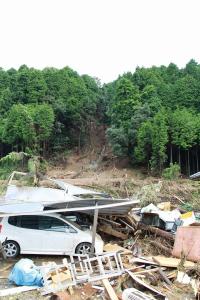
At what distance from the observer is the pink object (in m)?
10.4

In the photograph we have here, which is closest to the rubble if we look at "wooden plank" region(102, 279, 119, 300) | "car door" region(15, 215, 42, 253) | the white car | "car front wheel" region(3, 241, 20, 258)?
"wooden plank" region(102, 279, 119, 300)

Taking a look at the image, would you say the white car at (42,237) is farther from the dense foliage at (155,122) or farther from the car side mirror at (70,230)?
the dense foliage at (155,122)

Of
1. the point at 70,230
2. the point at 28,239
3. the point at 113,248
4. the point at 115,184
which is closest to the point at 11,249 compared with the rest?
the point at 28,239

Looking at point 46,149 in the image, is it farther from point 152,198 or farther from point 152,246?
point 152,246

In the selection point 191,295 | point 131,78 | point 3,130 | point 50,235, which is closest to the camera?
point 191,295

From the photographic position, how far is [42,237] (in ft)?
37.4

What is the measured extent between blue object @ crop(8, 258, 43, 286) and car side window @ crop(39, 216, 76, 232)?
2.50 m

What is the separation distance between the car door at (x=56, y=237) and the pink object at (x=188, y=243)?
2.94m

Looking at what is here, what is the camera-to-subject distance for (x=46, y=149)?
49.3m

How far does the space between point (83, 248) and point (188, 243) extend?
3.01 metres

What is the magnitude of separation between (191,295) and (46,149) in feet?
137

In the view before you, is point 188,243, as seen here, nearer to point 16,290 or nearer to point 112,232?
point 112,232

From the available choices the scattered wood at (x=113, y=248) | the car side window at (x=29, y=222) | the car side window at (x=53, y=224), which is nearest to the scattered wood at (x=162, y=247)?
the scattered wood at (x=113, y=248)

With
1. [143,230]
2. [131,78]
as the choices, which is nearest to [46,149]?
[131,78]
